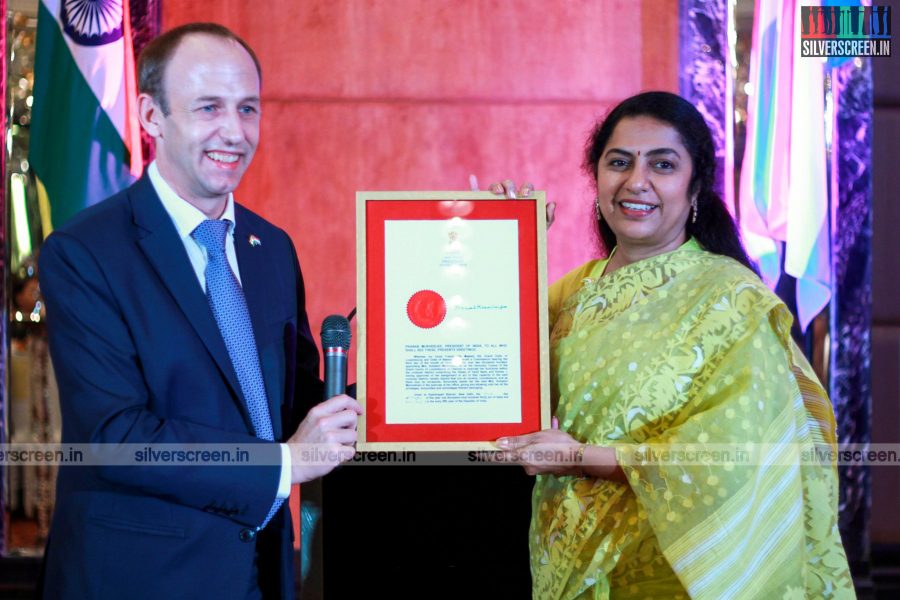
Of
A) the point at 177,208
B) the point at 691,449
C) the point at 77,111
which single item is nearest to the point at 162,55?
the point at 177,208

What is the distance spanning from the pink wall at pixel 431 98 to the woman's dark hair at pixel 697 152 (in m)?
1.56

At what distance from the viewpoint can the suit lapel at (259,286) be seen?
163 cm

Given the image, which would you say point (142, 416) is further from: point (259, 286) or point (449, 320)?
point (449, 320)

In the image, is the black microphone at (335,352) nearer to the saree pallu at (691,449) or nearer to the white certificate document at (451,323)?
the white certificate document at (451,323)

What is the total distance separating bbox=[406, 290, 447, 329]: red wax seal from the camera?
1.77 m

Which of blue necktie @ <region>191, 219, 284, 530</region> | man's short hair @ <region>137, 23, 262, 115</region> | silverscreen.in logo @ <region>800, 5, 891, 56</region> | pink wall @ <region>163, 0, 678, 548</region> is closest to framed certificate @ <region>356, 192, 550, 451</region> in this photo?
blue necktie @ <region>191, 219, 284, 530</region>

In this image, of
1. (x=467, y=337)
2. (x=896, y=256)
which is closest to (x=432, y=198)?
(x=467, y=337)

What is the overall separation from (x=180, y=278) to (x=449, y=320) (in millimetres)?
538

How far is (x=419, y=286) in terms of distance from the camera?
5.84 feet

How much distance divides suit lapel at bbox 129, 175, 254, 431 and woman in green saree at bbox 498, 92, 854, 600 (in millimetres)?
572

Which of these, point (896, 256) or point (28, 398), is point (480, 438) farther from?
point (896, 256)

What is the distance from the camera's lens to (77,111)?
3404 millimetres

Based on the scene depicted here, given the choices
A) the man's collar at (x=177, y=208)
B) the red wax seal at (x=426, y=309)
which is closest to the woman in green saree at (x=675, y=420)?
the red wax seal at (x=426, y=309)

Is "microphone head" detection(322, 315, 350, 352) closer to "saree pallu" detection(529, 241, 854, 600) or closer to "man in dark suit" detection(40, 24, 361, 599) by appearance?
"man in dark suit" detection(40, 24, 361, 599)
